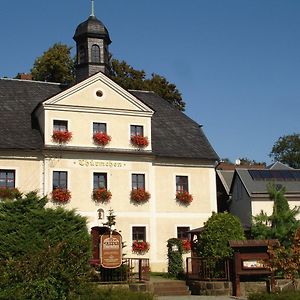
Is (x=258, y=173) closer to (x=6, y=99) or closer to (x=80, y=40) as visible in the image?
(x=80, y=40)

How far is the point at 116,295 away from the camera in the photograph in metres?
15.4

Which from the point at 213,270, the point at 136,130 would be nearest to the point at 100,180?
the point at 136,130

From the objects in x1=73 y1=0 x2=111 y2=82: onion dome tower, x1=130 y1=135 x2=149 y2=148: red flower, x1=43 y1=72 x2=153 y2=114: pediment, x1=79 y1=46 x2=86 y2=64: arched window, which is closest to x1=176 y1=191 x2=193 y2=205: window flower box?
x1=130 y1=135 x2=149 y2=148: red flower

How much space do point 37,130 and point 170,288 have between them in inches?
470

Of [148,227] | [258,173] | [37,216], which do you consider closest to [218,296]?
[37,216]

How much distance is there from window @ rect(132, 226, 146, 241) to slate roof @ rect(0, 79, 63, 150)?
22.1 ft

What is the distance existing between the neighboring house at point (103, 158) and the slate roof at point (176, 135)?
0.07 m

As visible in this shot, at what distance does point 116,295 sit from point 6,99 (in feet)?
65.8

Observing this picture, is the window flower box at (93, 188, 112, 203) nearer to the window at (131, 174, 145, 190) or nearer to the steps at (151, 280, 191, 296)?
the window at (131, 174, 145, 190)

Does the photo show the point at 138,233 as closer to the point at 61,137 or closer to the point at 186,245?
the point at 186,245

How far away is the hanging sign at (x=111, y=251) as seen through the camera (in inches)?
861

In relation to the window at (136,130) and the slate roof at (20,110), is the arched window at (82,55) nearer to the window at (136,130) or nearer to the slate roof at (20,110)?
the slate roof at (20,110)

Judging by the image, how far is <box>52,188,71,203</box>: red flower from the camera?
2919 cm

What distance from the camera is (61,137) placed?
29.9 metres
